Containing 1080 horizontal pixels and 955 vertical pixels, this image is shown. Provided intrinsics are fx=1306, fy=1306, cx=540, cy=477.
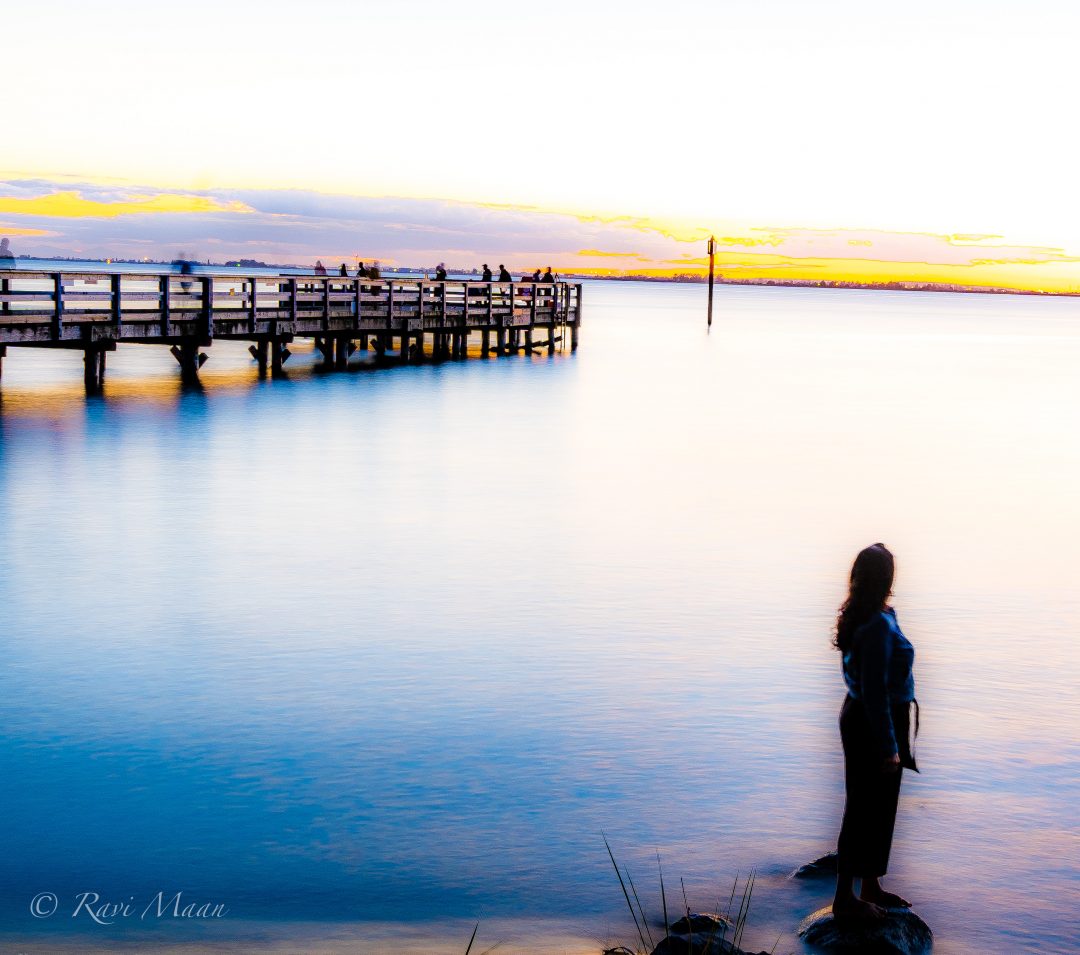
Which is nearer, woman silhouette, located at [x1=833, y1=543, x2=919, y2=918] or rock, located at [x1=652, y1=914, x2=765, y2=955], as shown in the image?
woman silhouette, located at [x1=833, y1=543, x2=919, y2=918]

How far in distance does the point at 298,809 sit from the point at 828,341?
8510cm

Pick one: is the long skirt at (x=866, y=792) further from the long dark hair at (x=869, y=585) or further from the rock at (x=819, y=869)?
the rock at (x=819, y=869)

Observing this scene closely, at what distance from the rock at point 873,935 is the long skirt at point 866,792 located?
0.23 meters

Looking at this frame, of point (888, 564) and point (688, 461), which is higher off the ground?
point (888, 564)

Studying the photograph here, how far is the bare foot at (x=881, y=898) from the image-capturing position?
19.2ft

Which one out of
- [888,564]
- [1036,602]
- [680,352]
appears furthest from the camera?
[680,352]

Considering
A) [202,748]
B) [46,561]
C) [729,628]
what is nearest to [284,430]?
[46,561]

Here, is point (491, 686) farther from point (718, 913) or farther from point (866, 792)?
point (866, 792)

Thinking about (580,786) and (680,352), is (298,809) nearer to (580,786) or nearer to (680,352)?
(580,786)

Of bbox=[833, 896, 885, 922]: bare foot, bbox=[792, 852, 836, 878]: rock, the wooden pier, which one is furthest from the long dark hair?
the wooden pier

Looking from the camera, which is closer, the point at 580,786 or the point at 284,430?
the point at 580,786

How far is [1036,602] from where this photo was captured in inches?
517

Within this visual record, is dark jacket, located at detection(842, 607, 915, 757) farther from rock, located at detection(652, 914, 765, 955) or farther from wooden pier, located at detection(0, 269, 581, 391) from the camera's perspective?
wooden pier, located at detection(0, 269, 581, 391)

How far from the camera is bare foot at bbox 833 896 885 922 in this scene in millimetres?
5754
